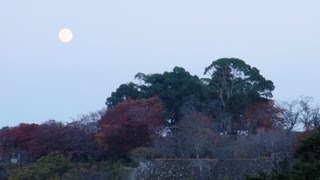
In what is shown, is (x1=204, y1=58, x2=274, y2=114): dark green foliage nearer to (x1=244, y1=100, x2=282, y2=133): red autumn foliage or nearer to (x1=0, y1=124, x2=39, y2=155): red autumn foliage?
(x1=244, y1=100, x2=282, y2=133): red autumn foliage

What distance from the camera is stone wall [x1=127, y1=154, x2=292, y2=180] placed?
2664cm

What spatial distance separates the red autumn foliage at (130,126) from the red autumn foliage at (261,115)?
3.93m

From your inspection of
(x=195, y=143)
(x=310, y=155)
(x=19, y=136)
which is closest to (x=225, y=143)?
(x=195, y=143)

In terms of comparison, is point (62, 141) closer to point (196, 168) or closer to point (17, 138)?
point (17, 138)

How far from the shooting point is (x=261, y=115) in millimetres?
34969

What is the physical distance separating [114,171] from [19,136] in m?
10.2

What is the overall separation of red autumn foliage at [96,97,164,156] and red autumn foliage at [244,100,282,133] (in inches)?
155

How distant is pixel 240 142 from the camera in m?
29.5

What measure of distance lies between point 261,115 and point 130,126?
6.23 metres

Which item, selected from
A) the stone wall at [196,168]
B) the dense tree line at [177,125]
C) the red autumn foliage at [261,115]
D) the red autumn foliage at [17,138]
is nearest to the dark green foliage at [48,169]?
the dense tree line at [177,125]

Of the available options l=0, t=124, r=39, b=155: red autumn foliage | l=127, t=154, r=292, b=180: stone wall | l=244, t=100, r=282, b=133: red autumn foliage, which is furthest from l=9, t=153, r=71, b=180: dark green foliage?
l=244, t=100, r=282, b=133: red autumn foliage

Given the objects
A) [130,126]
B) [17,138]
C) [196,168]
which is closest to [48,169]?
[130,126]

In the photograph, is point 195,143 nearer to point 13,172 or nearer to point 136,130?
point 136,130

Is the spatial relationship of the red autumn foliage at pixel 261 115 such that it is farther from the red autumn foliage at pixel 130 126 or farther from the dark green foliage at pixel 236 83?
the red autumn foliage at pixel 130 126
